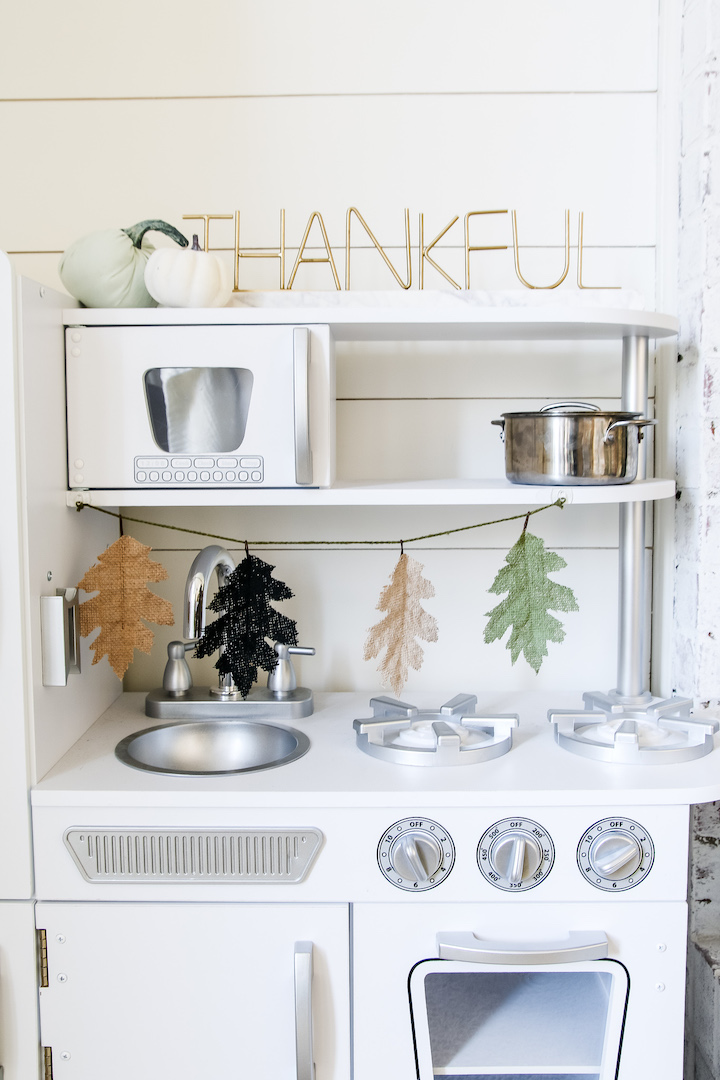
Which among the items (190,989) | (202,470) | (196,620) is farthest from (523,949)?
(202,470)

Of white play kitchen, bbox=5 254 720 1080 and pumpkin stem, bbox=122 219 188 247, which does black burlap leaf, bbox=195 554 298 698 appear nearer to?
white play kitchen, bbox=5 254 720 1080

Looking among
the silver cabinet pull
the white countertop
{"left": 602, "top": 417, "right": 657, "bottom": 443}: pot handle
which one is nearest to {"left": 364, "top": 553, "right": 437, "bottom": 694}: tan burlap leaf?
the white countertop

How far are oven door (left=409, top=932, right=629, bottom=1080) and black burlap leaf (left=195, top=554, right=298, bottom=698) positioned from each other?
1.84ft

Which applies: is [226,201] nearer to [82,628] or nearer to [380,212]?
[380,212]

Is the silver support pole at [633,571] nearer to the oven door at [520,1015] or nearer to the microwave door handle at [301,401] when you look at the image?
the oven door at [520,1015]

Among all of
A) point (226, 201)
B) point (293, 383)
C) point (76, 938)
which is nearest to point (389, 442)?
point (293, 383)

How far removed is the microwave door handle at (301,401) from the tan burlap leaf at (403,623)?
0.25m

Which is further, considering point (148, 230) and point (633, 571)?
point (633, 571)

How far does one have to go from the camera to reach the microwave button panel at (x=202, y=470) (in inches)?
55.9

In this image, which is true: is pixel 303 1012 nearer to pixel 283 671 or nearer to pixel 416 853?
pixel 416 853

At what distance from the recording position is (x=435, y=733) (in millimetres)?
1429

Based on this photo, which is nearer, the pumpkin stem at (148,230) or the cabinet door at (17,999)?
the cabinet door at (17,999)

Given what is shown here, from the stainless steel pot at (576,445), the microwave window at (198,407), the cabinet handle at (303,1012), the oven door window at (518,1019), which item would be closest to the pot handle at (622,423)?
the stainless steel pot at (576,445)

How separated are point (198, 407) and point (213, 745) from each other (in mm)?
619
